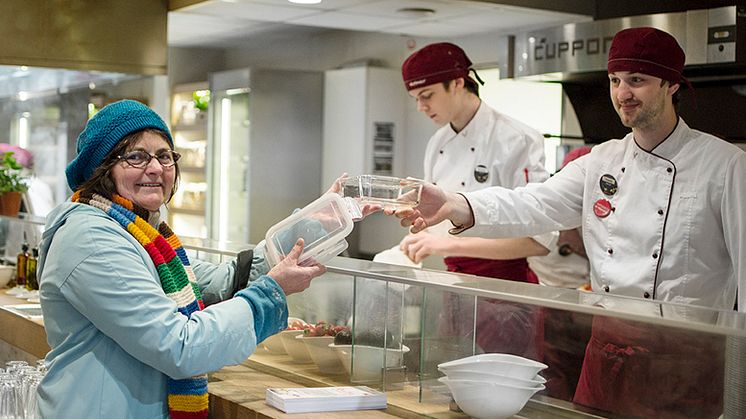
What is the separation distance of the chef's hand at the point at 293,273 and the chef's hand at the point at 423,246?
1379mm

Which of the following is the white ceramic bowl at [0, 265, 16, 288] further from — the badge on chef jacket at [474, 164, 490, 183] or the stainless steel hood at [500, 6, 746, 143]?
the stainless steel hood at [500, 6, 746, 143]

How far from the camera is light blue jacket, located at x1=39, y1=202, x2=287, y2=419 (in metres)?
1.89

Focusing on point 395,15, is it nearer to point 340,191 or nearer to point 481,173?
point 481,173

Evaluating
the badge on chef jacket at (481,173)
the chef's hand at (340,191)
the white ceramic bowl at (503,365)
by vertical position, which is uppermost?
the badge on chef jacket at (481,173)

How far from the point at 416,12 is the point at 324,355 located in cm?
353

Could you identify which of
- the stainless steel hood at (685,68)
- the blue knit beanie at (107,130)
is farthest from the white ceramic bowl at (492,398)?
the stainless steel hood at (685,68)

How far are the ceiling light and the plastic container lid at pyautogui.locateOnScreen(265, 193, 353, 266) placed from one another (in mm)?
3500

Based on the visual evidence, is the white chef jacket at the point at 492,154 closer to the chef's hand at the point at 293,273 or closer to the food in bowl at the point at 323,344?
the food in bowl at the point at 323,344

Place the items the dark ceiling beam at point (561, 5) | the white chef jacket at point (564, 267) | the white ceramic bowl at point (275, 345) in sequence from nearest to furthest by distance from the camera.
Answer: the white ceramic bowl at point (275, 345)
the white chef jacket at point (564, 267)
the dark ceiling beam at point (561, 5)

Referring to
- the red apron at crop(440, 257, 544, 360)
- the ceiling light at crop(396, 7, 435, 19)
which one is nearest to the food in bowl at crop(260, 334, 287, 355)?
the red apron at crop(440, 257, 544, 360)

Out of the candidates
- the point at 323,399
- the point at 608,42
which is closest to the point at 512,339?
the point at 323,399

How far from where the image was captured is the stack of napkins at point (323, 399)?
2.14 m

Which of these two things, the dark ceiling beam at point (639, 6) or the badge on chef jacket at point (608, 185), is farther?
the dark ceiling beam at point (639, 6)

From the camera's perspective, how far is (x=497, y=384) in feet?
6.45
